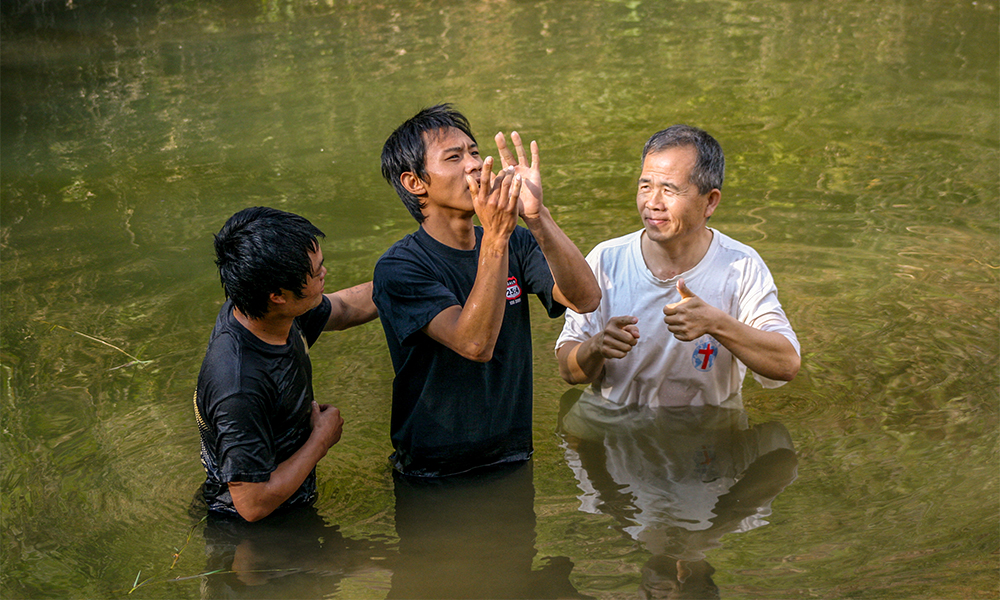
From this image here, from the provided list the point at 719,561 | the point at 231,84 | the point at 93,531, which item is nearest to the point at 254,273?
the point at 93,531

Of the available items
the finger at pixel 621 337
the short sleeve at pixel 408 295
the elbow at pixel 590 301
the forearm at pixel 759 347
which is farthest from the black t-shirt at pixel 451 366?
the forearm at pixel 759 347

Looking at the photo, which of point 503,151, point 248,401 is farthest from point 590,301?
point 248,401

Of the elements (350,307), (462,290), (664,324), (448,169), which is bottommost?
(664,324)

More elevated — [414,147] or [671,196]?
[414,147]

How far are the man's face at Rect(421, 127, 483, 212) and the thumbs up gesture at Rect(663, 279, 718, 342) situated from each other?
0.86 metres

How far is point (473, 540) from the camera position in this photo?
3.53 m

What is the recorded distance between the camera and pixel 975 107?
8.70 m

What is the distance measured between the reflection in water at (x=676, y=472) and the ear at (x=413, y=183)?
1.45m

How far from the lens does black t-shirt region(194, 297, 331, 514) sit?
9.75 ft

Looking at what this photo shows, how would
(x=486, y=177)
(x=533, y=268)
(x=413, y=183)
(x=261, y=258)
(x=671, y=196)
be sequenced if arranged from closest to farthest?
(x=486, y=177) → (x=261, y=258) → (x=413, y=183) → (x=533, y=268) → (x=671, y=196)

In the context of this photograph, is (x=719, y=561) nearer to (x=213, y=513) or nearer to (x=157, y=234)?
(x=213, y=513)

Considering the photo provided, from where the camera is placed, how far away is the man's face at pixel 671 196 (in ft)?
12.1

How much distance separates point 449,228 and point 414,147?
0.30 m

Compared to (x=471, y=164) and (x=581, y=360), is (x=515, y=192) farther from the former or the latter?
(x=581, y=360)
